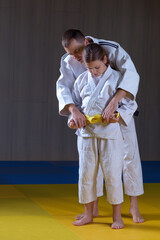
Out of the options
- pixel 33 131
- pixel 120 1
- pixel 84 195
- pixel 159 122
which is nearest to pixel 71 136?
pixel 33 131

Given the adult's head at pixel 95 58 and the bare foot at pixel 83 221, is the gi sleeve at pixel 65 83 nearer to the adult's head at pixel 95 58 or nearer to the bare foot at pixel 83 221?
the adult's head at pixel 95 58

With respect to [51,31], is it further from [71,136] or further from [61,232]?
[61,232]

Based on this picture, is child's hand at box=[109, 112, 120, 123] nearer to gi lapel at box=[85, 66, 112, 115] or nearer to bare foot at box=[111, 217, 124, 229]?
gi lapel at box=[85, 66, 112, 115]

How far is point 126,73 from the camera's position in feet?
11.2

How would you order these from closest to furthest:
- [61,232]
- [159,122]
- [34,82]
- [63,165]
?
[61,232] → [63,165] → [34,82] → [159,122]

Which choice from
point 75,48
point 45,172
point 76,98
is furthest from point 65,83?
point 45,172

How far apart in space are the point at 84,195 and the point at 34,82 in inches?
166

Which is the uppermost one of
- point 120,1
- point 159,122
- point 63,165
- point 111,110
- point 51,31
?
point 120,1

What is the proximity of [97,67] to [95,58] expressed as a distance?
0.28ft

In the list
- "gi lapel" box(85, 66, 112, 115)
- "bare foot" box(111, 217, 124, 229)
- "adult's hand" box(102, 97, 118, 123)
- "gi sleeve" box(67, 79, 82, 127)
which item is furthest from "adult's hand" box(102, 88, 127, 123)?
"bare foot" box(111, 217, 124, 229)

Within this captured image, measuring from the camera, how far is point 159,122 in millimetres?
7965

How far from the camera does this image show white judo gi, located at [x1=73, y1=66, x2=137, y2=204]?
3.33 m

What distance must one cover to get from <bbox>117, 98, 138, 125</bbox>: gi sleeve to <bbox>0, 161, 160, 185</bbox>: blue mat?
85.3 inches

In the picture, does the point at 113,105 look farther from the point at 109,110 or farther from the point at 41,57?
the point at 41,57
